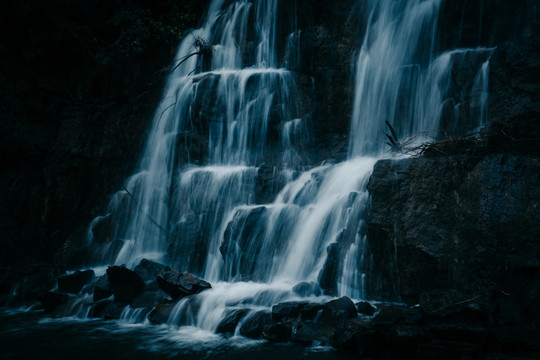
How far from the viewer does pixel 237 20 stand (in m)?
14.0

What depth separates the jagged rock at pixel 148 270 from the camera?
29.6 ft

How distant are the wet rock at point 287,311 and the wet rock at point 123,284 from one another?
3385mm

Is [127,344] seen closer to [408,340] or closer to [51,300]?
[51,300]

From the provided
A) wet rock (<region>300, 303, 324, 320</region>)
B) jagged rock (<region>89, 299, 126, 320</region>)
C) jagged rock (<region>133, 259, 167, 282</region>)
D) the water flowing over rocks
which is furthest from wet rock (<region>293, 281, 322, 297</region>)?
jagged rock (<region>89, 299, 126, 320</region>)

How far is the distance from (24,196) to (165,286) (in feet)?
26.0

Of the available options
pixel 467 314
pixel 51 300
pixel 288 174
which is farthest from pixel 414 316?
pixel 51 300

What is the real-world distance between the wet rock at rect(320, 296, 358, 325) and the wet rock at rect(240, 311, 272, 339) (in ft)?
2.80

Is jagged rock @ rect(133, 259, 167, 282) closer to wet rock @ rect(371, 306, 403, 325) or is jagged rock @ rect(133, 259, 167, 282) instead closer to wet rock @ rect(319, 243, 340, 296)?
wet rock @ rect(319, 243, 340, 296)

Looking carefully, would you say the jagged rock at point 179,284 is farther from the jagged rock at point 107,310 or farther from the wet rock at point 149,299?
the jagged rock at point 107,310

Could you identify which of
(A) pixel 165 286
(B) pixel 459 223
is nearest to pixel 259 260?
(A) pixel 165 286

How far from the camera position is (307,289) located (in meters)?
7.19

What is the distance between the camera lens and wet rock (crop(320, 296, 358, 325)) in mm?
6094

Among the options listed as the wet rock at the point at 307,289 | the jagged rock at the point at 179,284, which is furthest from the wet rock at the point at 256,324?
the jagged rock at the point at 179,284

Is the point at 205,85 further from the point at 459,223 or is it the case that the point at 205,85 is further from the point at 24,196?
the point at 459,223
